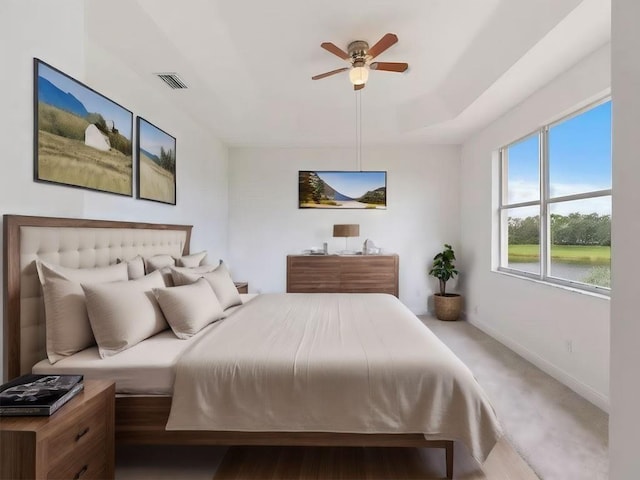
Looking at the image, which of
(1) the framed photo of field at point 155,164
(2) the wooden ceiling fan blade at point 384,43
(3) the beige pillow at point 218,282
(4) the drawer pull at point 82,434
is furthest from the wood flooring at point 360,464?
(2) the wooden ceiling fan blade at point 384,43

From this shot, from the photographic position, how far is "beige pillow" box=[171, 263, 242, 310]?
2.59 meters

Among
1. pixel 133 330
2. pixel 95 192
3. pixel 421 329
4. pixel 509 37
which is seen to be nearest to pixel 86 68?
pixel 95 192

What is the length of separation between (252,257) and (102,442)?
13.0 ft

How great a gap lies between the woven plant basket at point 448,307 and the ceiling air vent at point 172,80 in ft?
14.0

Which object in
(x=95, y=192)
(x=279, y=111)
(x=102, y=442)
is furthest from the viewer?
(x=279, y=111)

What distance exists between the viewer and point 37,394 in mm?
1353

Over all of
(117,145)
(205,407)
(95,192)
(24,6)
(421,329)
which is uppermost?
(24,6)

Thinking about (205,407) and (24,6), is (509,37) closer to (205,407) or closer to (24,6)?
(24,6)

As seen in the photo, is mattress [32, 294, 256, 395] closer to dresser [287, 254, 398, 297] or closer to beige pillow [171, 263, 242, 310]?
beige pillow [171, 263, 242, 310]

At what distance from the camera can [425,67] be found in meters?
3.28

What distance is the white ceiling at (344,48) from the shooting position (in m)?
2.32

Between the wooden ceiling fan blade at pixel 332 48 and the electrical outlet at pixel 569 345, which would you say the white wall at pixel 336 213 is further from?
the wooden ceiling fan blade at pixel 332 48

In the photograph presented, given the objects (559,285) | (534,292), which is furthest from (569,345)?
(534,292)

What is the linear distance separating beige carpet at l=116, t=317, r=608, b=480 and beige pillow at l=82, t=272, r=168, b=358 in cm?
67
